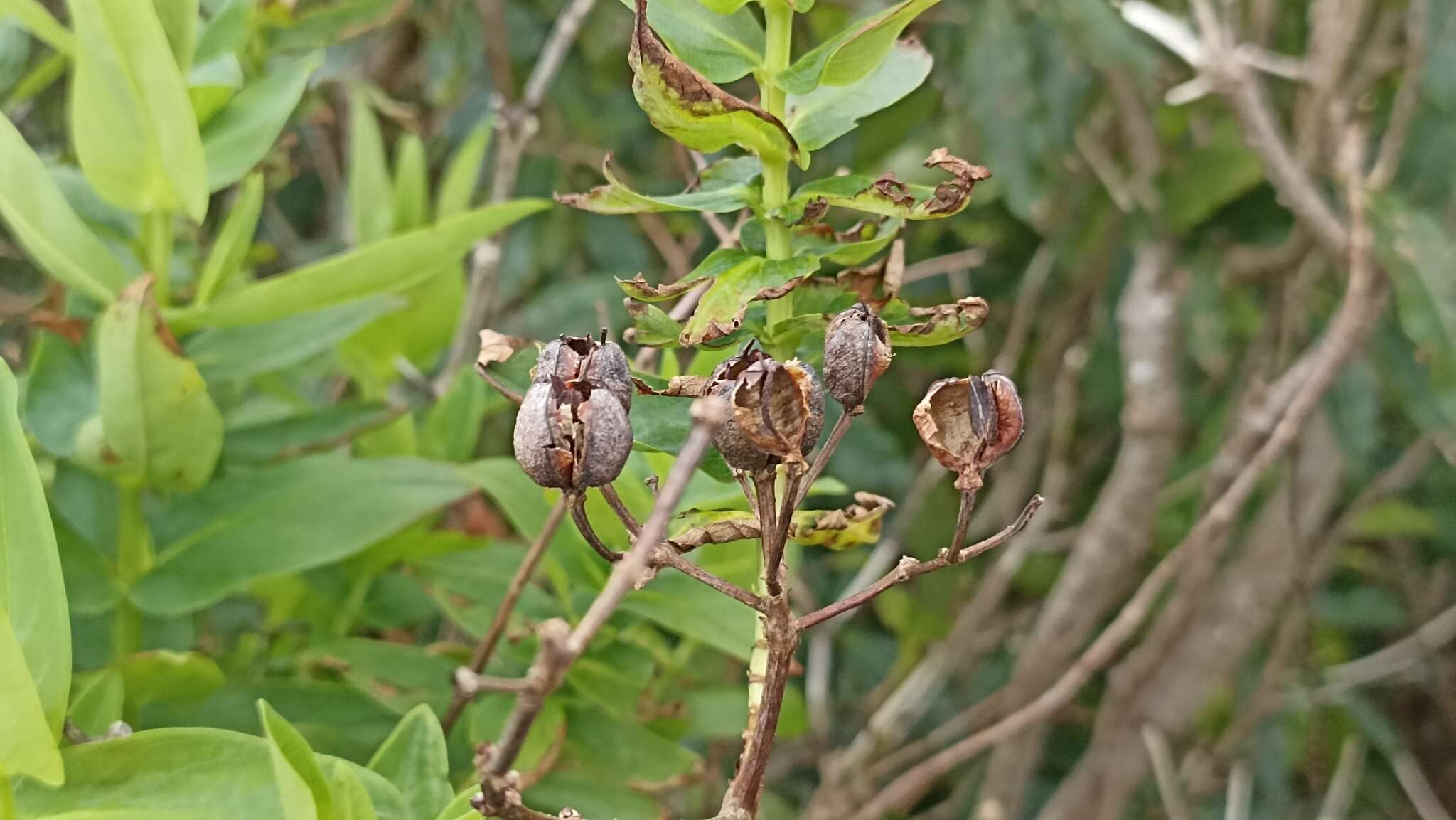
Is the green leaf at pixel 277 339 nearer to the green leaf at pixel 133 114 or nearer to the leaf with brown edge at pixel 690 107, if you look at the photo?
the green leaf at pixel 133 114

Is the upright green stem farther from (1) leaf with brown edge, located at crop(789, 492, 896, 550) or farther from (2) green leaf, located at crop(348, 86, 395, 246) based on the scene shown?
(2) green leaf, located at crop(348, 86, 395, 246)

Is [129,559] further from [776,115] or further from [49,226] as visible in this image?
[776,115]

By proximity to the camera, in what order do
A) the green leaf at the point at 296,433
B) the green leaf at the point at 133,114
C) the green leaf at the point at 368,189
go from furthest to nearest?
the green leaf at the point at 368,189 < the green leaf at the point at 296,433 < the green leaf at the point at 133,114

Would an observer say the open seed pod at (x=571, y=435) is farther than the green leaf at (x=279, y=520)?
No

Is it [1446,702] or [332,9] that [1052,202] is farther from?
[1446,702]

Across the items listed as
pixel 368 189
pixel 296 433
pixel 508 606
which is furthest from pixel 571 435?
pixel 368 189

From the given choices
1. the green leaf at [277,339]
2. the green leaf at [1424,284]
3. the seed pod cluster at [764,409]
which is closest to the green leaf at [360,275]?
the green leaf at [277,339]
